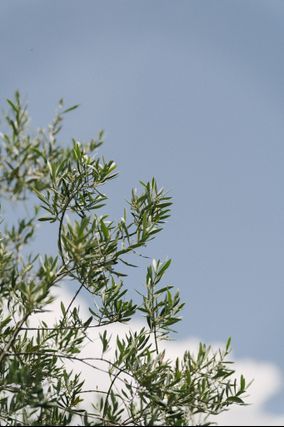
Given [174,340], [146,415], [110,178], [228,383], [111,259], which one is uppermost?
[110,178]

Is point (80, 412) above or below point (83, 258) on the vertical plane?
below

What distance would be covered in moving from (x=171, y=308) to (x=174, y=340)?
1.29ft

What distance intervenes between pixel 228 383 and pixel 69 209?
2.82 m

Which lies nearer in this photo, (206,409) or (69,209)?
(206,409)

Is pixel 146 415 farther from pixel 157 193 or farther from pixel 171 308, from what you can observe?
pixel 157 193

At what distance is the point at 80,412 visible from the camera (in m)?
6.72

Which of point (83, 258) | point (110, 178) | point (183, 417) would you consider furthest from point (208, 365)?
point (110, 178)

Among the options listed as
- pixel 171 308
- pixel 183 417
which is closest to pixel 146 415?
pixel 183 417

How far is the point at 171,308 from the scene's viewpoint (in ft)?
24.3

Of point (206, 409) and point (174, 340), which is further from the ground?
point (174, 340)

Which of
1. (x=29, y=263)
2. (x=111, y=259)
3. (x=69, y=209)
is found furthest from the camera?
(x=69, y=209)

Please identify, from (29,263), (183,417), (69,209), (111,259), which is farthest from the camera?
(69,209)

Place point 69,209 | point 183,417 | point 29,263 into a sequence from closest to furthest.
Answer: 1. point 29,263
2. point 183,417
3. point 69,209

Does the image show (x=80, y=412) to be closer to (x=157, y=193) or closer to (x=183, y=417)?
(x=183, y=417)
